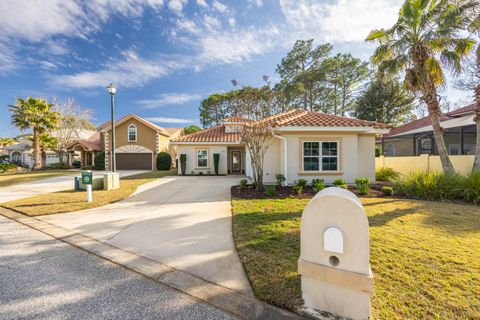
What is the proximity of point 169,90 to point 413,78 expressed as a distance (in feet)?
74.3

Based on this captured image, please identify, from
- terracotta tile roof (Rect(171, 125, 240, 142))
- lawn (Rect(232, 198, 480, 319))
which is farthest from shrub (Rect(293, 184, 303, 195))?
terracotta tile roof (Rect(171, 125, 240, 142))

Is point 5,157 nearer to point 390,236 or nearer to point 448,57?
point 390,236

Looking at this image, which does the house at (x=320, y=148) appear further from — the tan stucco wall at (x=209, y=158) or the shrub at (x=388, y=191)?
the tan stucco wall at (x=209, y=158)

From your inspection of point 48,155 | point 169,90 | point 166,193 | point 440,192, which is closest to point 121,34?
point 169,90

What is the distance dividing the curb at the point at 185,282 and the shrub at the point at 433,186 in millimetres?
9150

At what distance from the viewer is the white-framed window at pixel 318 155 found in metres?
10.9

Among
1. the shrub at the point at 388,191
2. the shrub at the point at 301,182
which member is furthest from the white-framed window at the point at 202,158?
the shrub at the point at 388,191

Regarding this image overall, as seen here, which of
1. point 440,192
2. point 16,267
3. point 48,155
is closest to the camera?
point 16,267

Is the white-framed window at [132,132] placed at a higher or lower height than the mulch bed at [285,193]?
higher

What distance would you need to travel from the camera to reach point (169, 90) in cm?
2445

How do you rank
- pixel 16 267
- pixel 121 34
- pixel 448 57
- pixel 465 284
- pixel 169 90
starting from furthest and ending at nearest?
pixel 169 90, pixel 121 34, pixel 448 57, pixel 16 267, pixel 465 284

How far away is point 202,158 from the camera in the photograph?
19.4m

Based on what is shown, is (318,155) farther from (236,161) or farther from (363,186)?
(236,161)

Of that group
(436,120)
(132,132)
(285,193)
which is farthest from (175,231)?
(132,132)
